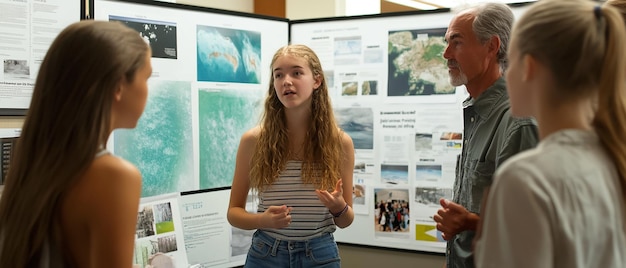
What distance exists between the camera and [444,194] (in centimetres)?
338

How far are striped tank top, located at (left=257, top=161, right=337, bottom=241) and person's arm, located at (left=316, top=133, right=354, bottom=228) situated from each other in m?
0.07

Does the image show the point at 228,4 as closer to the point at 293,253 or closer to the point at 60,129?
the point at 293,253

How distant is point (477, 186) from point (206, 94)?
1729 mm

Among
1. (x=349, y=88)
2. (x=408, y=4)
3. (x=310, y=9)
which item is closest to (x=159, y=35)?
(x=349, y=88)

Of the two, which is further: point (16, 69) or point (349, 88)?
point (349, 88)

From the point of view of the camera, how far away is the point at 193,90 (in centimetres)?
322

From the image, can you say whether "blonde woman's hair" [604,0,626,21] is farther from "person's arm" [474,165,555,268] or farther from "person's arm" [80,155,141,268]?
"person's arm" [80,155,141,268]

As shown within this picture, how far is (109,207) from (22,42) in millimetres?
1710

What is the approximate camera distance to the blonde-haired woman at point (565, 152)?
108cm

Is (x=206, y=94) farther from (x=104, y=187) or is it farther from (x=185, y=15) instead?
(x=104, y=187)

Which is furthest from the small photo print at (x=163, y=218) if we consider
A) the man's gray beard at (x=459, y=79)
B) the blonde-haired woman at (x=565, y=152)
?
the blonde-haired woman at (x=565, y=152)

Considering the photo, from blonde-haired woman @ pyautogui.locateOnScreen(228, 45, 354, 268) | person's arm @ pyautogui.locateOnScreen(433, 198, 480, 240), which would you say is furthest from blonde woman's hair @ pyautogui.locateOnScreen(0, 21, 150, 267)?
blonde-haired woman @ pyautogui.locateOnScreen(228, 45, 354, 268)

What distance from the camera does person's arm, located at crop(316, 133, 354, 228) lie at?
2461mm

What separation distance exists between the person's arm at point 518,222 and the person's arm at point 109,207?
695mm
